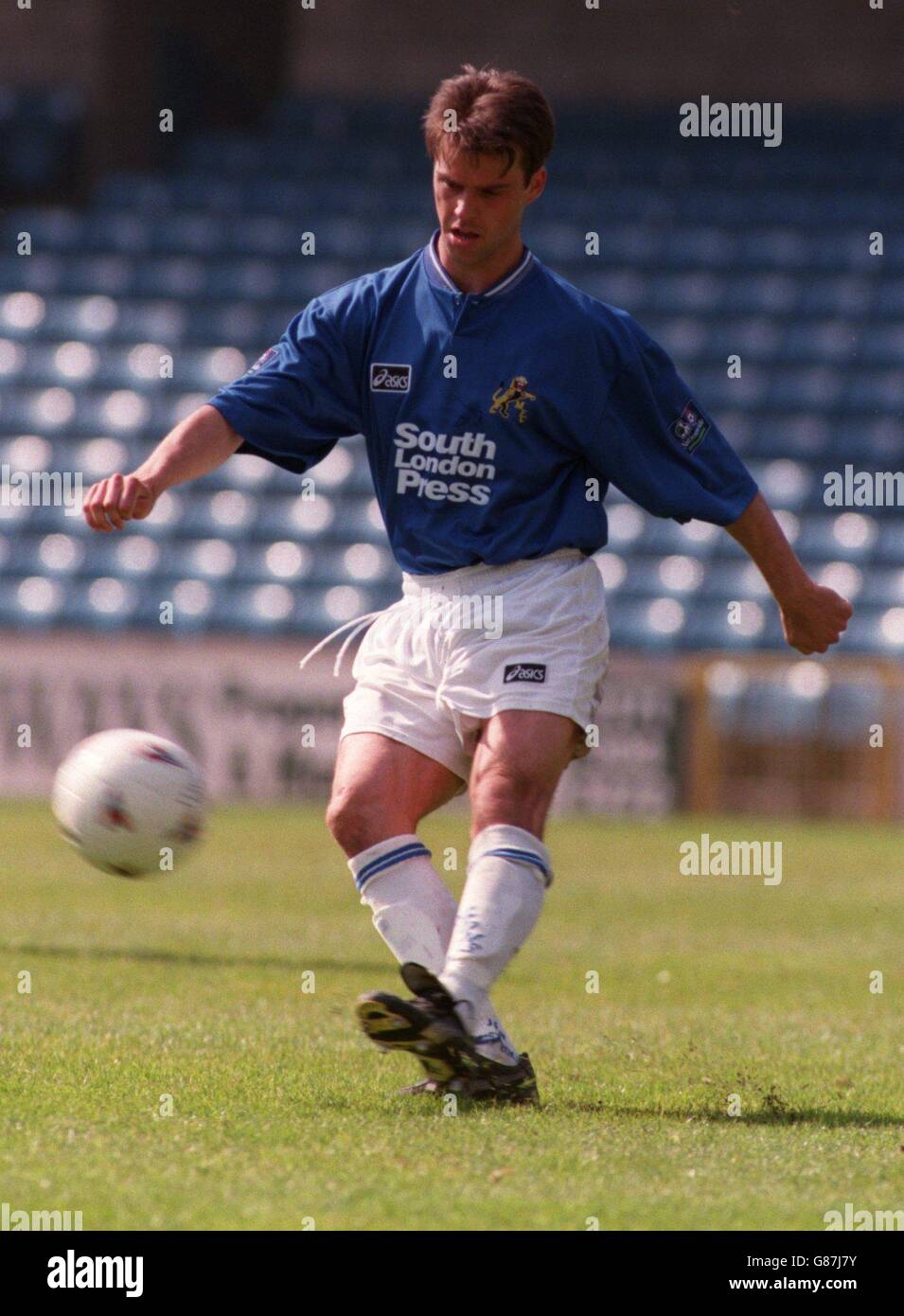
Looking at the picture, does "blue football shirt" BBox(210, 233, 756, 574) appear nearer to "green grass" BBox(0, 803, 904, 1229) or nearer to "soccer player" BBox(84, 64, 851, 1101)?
"soccer player" BBox(84, 64, 851, 1101)

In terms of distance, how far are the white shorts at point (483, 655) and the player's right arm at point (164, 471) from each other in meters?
0.56

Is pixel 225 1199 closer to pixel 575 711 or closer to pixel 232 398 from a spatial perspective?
pixel 575 711

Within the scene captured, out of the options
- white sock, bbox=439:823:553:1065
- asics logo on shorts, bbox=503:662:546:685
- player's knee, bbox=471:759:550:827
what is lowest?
white sock, bbox=439:823:553:1065

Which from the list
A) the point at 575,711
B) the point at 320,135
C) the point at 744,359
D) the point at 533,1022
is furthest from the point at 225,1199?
the point at 320,135

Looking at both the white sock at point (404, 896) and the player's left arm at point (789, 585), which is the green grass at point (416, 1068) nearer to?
the white sock at point (404, 896)

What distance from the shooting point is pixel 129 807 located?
17.0ft

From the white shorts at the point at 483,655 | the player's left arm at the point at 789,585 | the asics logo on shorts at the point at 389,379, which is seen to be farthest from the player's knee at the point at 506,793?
the asics logo on shorts at the point at 389,379

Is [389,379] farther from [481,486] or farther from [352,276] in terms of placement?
[352,276]

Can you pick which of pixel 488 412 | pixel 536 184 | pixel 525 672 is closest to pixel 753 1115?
pixel 525 672

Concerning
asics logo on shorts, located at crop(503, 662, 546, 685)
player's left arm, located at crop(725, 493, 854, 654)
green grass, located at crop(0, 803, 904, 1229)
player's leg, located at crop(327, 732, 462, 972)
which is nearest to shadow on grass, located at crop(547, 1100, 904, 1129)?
green grass, located at crop(0, 803, 904, 1229)

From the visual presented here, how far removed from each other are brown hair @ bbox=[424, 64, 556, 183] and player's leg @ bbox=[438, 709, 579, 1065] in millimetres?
1245

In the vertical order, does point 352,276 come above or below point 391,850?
above

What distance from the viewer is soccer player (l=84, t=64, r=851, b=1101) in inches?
179

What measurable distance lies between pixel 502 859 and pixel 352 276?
650 inches
